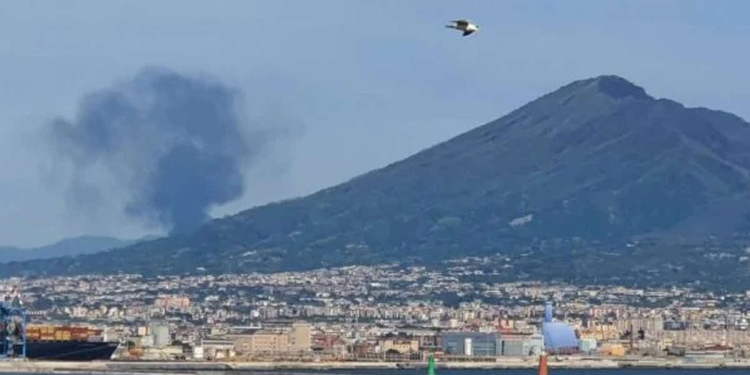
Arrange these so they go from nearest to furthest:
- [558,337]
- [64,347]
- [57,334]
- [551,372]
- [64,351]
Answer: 1. [551,372]
2. [64,351]
3. [64,347]
4. [57,334]
5. [558,337]

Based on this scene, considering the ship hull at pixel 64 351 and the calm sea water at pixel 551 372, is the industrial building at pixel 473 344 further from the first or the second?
the ship hull at pixel 64 351

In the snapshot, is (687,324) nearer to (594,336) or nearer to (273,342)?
(594,336)

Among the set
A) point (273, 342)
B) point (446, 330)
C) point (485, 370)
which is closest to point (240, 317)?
point (446, 330)

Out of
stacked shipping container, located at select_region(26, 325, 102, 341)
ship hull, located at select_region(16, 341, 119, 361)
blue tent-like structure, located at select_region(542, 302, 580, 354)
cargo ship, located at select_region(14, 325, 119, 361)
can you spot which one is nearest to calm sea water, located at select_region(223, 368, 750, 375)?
ship hull, located at select_region(16, 341, 119, 361)

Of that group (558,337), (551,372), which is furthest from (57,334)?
(558,337)

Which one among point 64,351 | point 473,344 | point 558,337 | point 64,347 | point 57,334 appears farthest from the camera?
point 558,337

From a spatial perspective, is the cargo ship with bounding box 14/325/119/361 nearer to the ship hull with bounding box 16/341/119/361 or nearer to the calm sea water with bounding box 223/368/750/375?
the ship hull with bounding box 16/341/119/361

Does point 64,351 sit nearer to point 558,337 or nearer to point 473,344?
point 473,344
